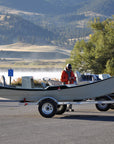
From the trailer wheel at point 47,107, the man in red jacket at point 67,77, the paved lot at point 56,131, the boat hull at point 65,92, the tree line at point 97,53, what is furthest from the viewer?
the tree line at point 97,53

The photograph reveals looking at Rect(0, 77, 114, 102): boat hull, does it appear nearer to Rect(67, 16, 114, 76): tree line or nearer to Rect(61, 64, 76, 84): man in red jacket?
Rect(61, 64, 76, 84): man in red jacket

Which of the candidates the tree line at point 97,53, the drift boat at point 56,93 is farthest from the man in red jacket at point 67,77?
the tree line at point 97,53

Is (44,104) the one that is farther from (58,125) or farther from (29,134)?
(29,134)

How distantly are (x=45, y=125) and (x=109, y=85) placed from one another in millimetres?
2713

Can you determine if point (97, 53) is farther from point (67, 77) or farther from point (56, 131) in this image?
point (56, 131)

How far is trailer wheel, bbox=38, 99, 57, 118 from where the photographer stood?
12070mm

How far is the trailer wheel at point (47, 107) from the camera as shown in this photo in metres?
12.1

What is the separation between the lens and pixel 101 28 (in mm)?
42844

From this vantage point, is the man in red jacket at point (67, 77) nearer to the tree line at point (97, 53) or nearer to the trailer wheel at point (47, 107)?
the trailer wheel at point (47, 107)

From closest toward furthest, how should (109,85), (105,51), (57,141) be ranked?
(57,141), (109,85), (105,51)

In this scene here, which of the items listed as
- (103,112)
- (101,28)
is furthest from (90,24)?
(103,112)

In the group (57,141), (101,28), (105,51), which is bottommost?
(57,141)

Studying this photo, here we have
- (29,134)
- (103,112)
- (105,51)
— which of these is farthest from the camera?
(105,51)

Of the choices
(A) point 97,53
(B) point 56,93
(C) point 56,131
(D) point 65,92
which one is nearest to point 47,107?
(B) point 56,93
